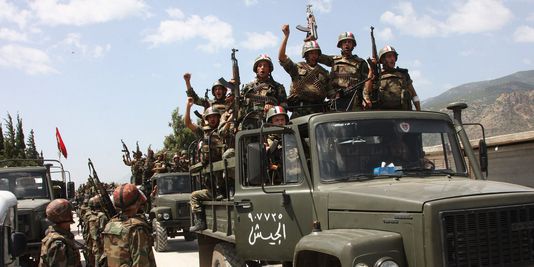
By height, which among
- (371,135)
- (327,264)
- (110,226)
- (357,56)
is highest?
(357,56)

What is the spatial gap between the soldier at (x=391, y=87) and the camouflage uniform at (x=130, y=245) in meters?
3.61

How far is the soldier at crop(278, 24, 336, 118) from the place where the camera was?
712cm

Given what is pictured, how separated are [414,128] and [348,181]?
928 millimetres

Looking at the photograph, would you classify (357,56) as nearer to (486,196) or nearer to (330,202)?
(330,202)

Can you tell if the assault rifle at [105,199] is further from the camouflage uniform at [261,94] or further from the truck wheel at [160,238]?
the truck wheel at [160,238]

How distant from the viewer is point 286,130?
5293 millimetres

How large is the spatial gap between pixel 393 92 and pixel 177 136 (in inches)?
986

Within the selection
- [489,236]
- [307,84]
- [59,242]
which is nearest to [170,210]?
[307,84]

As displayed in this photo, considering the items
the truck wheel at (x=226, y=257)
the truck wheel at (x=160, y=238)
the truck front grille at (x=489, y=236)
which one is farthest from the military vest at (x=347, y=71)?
the truck wheel at (x=160, y=238)

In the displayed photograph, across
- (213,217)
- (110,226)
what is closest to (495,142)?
(213,217)

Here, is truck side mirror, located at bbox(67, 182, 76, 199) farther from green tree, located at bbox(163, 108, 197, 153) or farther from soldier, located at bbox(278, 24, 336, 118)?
green tree, located at bbox(163, 108, 197, 153)

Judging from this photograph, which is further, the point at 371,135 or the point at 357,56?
the point at 357,56

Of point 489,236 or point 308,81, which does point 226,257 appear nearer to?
point 308,81

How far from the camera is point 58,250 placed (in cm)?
459
